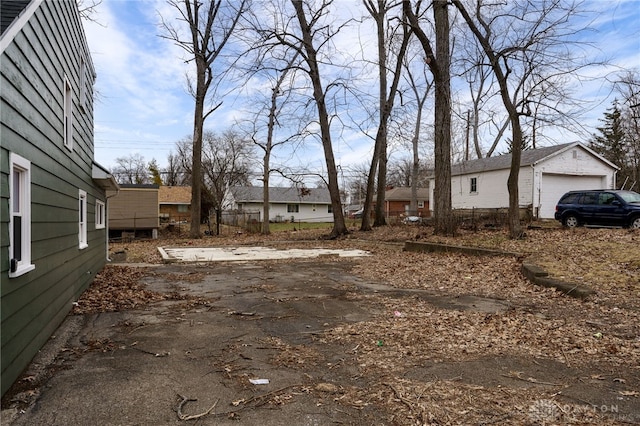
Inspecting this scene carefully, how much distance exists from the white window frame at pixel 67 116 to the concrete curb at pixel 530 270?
815 cm

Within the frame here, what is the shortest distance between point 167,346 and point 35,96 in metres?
3.02

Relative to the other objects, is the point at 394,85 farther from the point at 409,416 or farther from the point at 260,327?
the point at 409,416

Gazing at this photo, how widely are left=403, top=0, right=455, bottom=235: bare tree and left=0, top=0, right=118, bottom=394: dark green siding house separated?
421 inches

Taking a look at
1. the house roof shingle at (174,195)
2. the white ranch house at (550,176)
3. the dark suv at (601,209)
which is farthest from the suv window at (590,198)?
the house roof shingle at (174,195)

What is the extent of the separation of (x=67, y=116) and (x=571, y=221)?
1665 centimetres

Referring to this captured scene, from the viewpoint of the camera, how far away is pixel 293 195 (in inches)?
2061

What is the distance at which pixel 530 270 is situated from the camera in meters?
8.14

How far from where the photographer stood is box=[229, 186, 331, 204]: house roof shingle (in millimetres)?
51531

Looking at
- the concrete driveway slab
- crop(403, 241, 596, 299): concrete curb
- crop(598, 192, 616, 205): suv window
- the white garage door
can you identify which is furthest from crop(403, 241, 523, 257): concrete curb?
the white garage door

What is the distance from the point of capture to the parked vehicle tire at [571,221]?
15938 millimetres

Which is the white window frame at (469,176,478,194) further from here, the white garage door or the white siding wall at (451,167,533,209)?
the white garage door

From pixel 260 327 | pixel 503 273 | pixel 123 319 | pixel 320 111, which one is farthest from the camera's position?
pixel 320 111

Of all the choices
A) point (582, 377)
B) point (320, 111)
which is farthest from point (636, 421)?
point (320, 111)

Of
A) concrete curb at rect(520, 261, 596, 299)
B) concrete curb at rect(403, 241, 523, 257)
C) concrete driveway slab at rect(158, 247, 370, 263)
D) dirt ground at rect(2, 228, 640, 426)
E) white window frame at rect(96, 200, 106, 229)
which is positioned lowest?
dirt ground at rect(2, 228, 640, 426)
